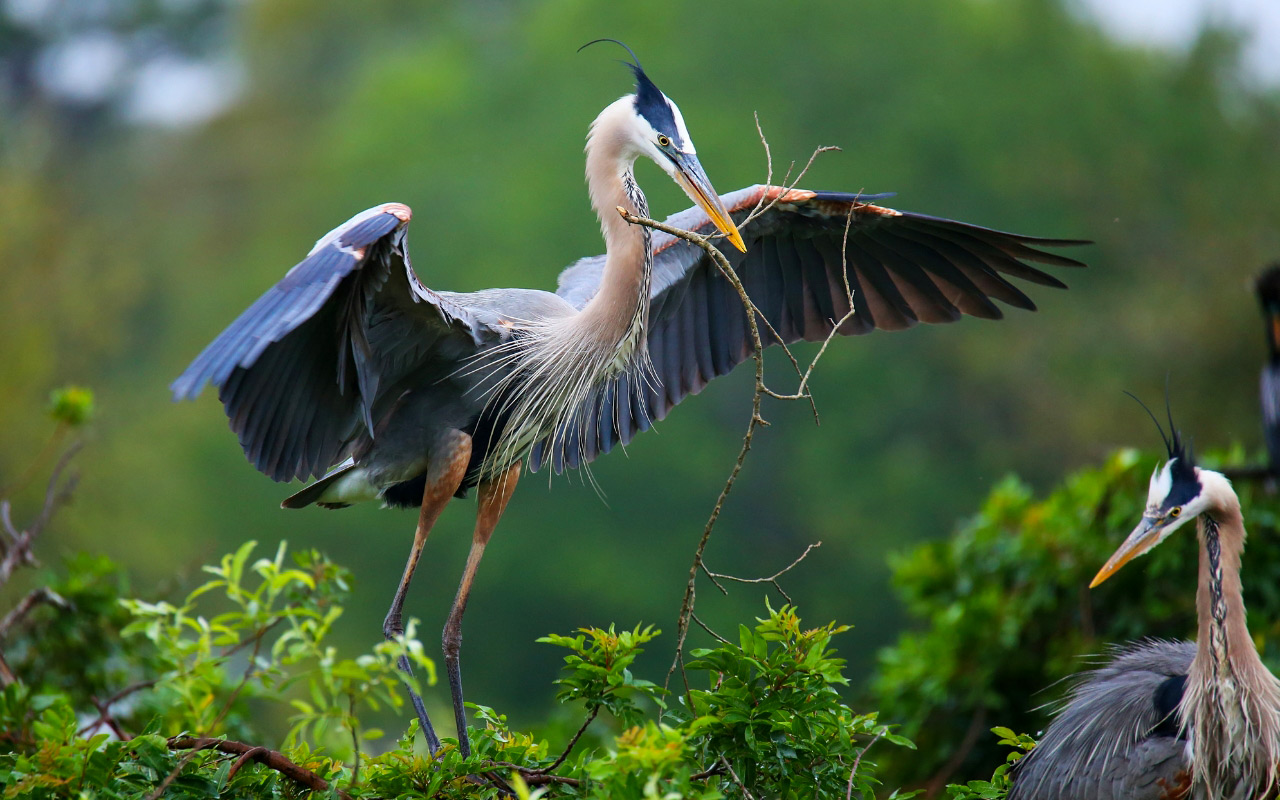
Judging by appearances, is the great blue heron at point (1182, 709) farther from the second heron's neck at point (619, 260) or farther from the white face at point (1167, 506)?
the second heron's neck at point (619, 260)

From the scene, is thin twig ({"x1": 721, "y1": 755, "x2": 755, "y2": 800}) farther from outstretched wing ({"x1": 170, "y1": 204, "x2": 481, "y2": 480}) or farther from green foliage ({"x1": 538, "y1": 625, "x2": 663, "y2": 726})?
outstretched wing ({"x1": 170, "y1": 204, "x2": 481, "y2": 480})

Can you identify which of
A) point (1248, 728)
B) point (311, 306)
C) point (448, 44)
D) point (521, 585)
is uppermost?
point (448, 44)

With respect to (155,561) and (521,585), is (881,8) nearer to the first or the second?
(521,585)

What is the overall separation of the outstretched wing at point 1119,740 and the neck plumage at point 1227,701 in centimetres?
7

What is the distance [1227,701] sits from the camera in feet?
11.3

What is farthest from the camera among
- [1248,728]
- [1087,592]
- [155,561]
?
[155,561]

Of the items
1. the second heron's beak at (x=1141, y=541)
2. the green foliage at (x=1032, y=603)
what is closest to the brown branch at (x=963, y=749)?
the green foliage at (x=1032, y=603)

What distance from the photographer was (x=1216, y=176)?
22.8 m

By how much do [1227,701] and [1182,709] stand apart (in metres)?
0.11

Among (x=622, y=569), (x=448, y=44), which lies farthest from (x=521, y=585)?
(x=448, y=44)

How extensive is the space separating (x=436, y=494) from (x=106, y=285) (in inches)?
736

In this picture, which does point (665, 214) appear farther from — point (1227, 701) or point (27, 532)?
point (1227, 701)

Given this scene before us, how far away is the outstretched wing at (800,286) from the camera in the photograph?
14.6 feet

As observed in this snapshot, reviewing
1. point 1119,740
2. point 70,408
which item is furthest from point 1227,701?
point 70,408
